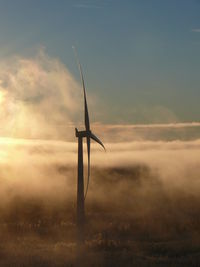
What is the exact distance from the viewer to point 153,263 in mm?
158125

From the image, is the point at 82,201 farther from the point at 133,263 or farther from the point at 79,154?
the point at 133,263

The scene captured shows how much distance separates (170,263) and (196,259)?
31.7ft

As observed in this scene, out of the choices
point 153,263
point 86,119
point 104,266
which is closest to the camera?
point 86,119

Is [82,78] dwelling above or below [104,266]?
above

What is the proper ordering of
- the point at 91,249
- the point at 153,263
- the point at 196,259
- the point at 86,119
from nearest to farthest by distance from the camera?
the point at 86,119 → the point at 153,263 → the point at 196,259 → the point at 91,249

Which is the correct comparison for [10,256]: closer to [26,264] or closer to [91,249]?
[26,264]

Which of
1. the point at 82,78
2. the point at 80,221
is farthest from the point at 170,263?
the point at 82,78

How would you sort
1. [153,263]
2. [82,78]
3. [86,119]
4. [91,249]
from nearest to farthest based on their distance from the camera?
1. [82,78]
2. [86,119]
3. [153,263]
4. [91,249]

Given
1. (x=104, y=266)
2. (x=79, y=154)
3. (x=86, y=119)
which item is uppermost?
(x=86, y=119)

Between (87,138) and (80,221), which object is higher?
(87,138)

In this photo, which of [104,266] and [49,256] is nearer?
[104,266]

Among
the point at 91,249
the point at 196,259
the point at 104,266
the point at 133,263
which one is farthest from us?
the point at 91,249

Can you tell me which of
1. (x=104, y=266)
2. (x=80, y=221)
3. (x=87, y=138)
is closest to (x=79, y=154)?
(x=87, y=138)

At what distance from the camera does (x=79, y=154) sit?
82.5 metres
